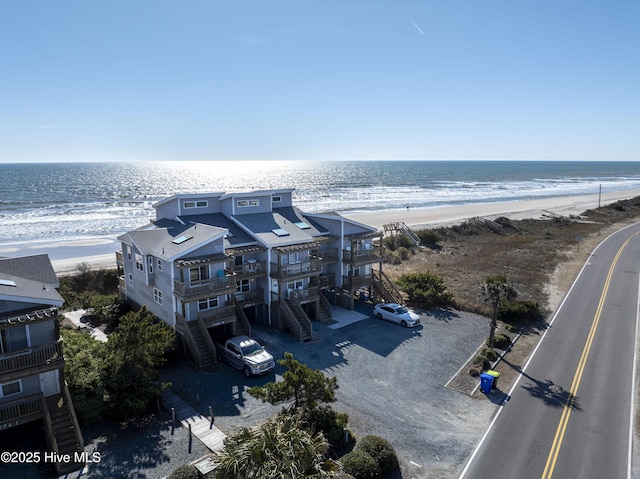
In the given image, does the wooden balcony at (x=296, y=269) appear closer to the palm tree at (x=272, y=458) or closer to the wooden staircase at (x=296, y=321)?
the wooden staircase at (x=296, y=321)

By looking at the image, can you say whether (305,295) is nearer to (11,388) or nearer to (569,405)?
(569,405)

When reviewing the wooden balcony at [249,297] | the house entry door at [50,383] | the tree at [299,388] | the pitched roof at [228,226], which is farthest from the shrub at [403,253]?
the house entry door at [50,383]

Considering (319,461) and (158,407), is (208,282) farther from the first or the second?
(319,461)

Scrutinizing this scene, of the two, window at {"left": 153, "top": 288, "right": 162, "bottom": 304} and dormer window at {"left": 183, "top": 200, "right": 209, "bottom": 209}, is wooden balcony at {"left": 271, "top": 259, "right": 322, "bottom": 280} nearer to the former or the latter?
dormer window at {"left": 183, "top": 200, "right": 209, "bottom": 209}

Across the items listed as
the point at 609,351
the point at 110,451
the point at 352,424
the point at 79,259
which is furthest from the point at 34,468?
the point at 79,259

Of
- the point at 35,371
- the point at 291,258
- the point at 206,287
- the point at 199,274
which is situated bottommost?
the point at 35,371

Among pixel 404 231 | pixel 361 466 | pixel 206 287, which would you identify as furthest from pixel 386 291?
pixel 404 231
